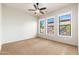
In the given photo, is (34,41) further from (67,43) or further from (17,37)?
(67,43)

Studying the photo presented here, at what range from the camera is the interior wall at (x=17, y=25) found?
2.34 metres

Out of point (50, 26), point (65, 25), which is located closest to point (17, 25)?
point (50, 26)

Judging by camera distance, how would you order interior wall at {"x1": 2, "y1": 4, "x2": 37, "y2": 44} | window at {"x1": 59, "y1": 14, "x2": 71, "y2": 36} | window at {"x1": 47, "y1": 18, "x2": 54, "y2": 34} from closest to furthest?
window at {"x1": 59, "y1": 14, "x2": 71, "y2": 36}
window at {"x1": 47, "y1": 18, "x2": 54, "y2": 34}
interior wall at {"x1": 2, "y1": 4, "x2": 37, "y2": 44}

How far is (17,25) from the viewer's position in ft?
8.86

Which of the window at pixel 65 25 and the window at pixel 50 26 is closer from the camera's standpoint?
the window at pixel 65 25

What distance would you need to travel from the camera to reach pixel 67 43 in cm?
244

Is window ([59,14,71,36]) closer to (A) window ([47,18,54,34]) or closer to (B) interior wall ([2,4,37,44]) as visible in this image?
(A) window ([47,18,54,34])

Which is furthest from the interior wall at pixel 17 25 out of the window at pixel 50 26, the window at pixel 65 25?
the window at pixel 65 25

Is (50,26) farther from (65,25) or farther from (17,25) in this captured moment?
(17,25)

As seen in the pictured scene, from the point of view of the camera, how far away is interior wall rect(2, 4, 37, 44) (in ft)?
7.68

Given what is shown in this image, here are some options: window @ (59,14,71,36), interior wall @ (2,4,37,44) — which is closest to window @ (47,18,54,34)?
window @ (59,14,71,36)

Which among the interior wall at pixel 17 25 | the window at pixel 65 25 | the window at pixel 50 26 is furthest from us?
the interior wall at pixel 17 25

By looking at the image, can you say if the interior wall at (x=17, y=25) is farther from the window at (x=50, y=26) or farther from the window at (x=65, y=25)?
the window at (x=65, y=25)
